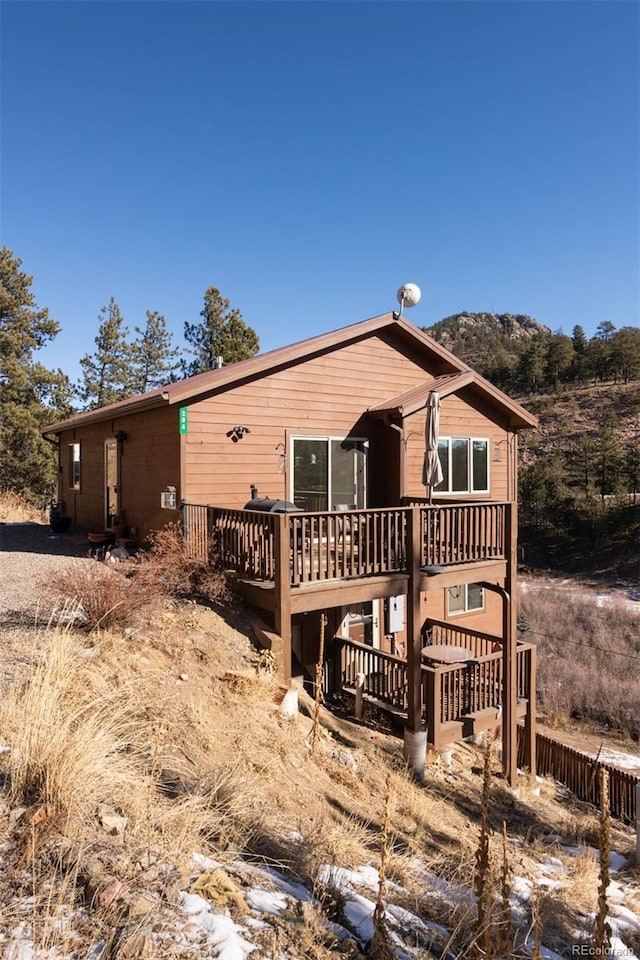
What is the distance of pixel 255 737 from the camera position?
509 cm

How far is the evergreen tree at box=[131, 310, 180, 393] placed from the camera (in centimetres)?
3344

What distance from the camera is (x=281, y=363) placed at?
32.0ft

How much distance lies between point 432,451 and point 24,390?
22.5 m

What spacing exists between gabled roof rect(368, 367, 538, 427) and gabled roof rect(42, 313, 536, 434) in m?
0.12

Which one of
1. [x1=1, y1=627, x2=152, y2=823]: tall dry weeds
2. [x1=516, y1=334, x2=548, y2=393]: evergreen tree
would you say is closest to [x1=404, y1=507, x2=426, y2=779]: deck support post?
[x1=1, y1=627, x2=152, y2=823]: tall dry weeds

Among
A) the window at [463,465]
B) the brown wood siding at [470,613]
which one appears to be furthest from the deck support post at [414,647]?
the window at [463,465]

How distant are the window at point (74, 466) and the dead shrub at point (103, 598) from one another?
29.1 ft

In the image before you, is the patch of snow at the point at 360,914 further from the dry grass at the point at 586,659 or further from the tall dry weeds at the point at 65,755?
the dry grass at the point at 586,659

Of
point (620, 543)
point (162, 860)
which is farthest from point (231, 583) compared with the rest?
point (620, 543)

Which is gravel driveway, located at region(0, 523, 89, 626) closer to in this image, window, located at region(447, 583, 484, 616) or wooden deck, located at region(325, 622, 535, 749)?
wooden deck, located at region(325, 622, 535, 749)

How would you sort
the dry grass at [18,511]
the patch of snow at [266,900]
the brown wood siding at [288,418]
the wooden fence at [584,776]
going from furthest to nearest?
the dry grass at [18,511] < the brown wood siding at [288,418] < the wooden fence at [584,776] < the patch of snow at [266,900]

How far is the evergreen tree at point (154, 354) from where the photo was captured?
33.4m

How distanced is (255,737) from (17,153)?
Result: 14.4 meters

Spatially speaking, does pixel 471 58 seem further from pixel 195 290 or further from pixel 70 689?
pixel 195 290
